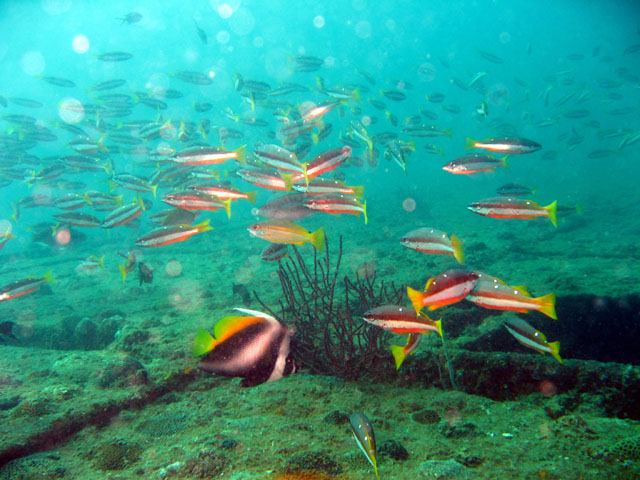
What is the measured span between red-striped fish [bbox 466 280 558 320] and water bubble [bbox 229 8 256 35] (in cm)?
11224

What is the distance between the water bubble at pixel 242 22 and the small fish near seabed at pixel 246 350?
112610mm

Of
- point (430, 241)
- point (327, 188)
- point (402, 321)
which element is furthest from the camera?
point (327, 188)

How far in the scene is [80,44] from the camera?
89.3 m

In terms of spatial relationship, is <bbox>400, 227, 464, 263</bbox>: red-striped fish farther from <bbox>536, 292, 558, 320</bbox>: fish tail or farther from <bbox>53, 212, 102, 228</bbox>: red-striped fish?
<bbox>53, 212, 102, 228</bbox>: red-striped fish

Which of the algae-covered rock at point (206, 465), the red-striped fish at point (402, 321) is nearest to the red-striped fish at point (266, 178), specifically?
the red-striped fish at point (402, 321)

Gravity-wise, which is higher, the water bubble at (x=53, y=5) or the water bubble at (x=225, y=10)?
the water bubble at (x=225, y=10)

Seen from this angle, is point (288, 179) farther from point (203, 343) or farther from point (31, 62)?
point (31, 62)

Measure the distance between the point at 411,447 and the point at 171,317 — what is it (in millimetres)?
5161

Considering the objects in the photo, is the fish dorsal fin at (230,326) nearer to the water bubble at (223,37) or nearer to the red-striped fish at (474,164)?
the red-striped fish at (474,164)

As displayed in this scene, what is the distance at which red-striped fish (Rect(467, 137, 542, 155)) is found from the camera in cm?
453

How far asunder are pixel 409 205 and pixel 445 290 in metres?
21.2

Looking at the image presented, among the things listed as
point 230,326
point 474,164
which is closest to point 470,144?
point 474,164

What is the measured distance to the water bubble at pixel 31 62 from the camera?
7388cm

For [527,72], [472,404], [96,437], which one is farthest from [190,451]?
[527,72]
